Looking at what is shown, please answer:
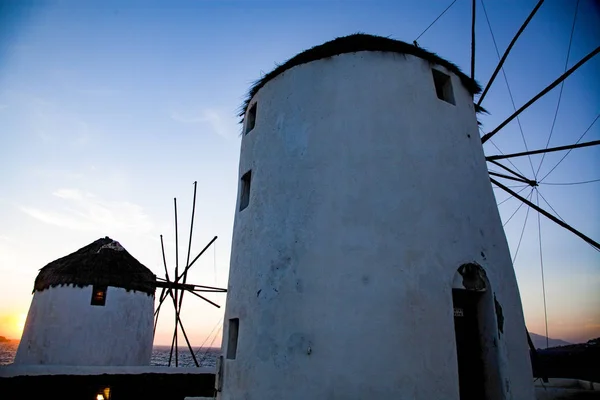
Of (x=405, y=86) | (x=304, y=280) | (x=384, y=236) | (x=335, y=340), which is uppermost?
(x=405, y=86)

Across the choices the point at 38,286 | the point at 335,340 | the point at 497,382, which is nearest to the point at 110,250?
the point at 38,286

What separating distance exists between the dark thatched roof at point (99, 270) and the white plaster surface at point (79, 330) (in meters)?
0.36

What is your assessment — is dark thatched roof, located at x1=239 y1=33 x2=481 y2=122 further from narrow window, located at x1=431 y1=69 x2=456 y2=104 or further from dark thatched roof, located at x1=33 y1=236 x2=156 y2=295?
Result: dark thatched roof, located at x1=33 y1=236 x2=156 y2=295

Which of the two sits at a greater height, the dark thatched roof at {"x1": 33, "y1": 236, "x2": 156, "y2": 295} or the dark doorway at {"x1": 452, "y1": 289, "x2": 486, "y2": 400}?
the dark thatched roof at {"x1": 33, "y1": 236, "x2": 156, "y2": 295}

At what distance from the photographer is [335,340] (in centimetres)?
699

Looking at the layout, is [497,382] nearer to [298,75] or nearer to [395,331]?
[395,331]

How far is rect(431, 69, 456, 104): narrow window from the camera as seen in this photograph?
9999 millimetres

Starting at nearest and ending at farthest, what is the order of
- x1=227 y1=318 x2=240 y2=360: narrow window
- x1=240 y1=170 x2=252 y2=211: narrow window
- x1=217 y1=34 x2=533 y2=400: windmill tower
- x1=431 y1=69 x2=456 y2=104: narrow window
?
x1=217 y1=34 x2=533 y2=400: windmill tower, x1=227 y1=318 x2=240 y2=360: narrow window, x1=431 y1=69 x2=456 y2=104: narrow window, x1=240 y1=170 x2=252 y2=211: narrow window

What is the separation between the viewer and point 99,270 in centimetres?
1855

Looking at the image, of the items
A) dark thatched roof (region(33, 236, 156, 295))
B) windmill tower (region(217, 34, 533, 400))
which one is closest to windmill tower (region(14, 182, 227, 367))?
dark thatched roof (region(33, 236, 156, 295))

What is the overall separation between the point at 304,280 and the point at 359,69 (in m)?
5.36

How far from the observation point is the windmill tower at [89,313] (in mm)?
17219

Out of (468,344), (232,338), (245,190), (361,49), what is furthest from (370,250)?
(361,49)

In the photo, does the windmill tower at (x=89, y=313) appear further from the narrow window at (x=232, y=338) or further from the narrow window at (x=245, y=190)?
the narrow window at (x=245, y=190)
